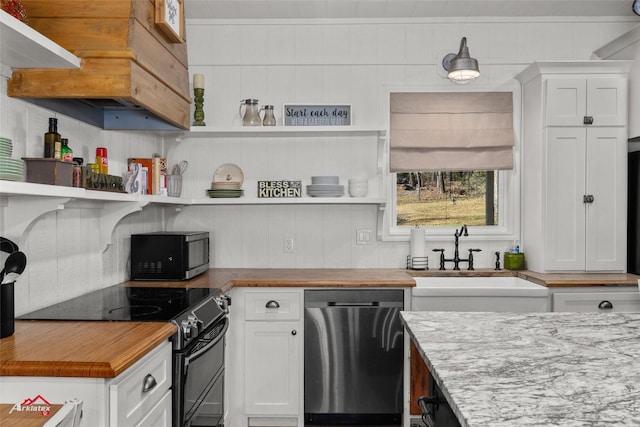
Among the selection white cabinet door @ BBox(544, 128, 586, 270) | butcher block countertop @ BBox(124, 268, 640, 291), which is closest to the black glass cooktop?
butcher block countertop @ BBox(124, 268, 640, 291)

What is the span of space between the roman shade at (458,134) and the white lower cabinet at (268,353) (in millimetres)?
1344

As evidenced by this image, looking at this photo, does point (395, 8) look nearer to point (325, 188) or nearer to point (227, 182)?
point (325, 188)

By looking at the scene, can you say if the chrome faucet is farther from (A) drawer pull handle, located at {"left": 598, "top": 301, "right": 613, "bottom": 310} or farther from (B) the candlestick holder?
(B) the candlestick holder

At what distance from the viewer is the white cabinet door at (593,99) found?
3.22 metres

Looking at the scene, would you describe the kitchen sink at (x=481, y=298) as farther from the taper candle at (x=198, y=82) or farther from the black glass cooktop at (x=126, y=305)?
the taper candle at (x=198, y=82)

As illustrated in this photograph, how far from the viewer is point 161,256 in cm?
300

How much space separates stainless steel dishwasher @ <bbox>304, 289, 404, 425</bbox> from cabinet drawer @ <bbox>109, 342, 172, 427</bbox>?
49.6 inches

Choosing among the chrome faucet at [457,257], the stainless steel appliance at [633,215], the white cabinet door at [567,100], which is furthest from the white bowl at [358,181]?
the stainless steel appliance at [633,215]

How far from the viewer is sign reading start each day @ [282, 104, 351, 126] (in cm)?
355

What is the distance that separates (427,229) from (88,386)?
273 cm

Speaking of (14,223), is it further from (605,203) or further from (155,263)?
(605,203)

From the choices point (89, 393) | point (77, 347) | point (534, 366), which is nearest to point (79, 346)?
point (77, 347)

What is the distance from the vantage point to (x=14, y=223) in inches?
74.4

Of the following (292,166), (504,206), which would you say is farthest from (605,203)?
(292,166)
